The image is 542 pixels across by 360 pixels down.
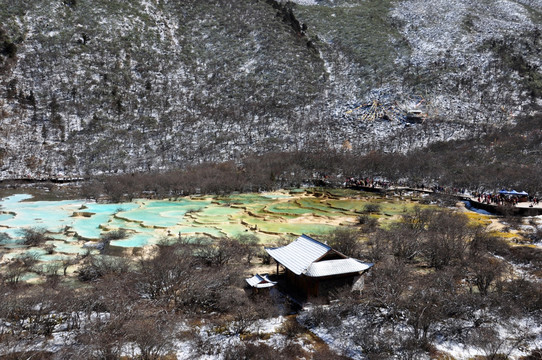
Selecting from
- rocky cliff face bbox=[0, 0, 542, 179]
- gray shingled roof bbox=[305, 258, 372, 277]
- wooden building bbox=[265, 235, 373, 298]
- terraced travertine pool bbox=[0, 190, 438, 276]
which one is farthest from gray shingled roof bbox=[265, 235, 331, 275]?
rocky cliff face bbox=[0, 0, 542, 179]

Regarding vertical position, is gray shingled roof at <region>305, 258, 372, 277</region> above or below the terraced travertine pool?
above

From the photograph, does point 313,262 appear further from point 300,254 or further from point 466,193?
point 466,193

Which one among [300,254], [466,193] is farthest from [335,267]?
[466,193]

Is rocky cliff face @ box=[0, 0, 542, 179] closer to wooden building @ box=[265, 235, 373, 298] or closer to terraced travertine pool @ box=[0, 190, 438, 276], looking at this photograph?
terraced travertine pool @ box=[0, 190, 438, 276]

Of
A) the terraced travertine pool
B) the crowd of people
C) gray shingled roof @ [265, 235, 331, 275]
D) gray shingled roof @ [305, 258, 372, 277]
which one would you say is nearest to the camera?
gray shingled roof @ [305, 258, 372, 277]

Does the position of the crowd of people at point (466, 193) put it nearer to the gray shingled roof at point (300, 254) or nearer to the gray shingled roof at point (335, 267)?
the gray shingled roof at point (335, 267)

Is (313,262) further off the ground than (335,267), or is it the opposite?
(313,262)

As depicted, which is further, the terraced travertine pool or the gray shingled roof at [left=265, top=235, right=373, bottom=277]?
the terraced travertine pool
